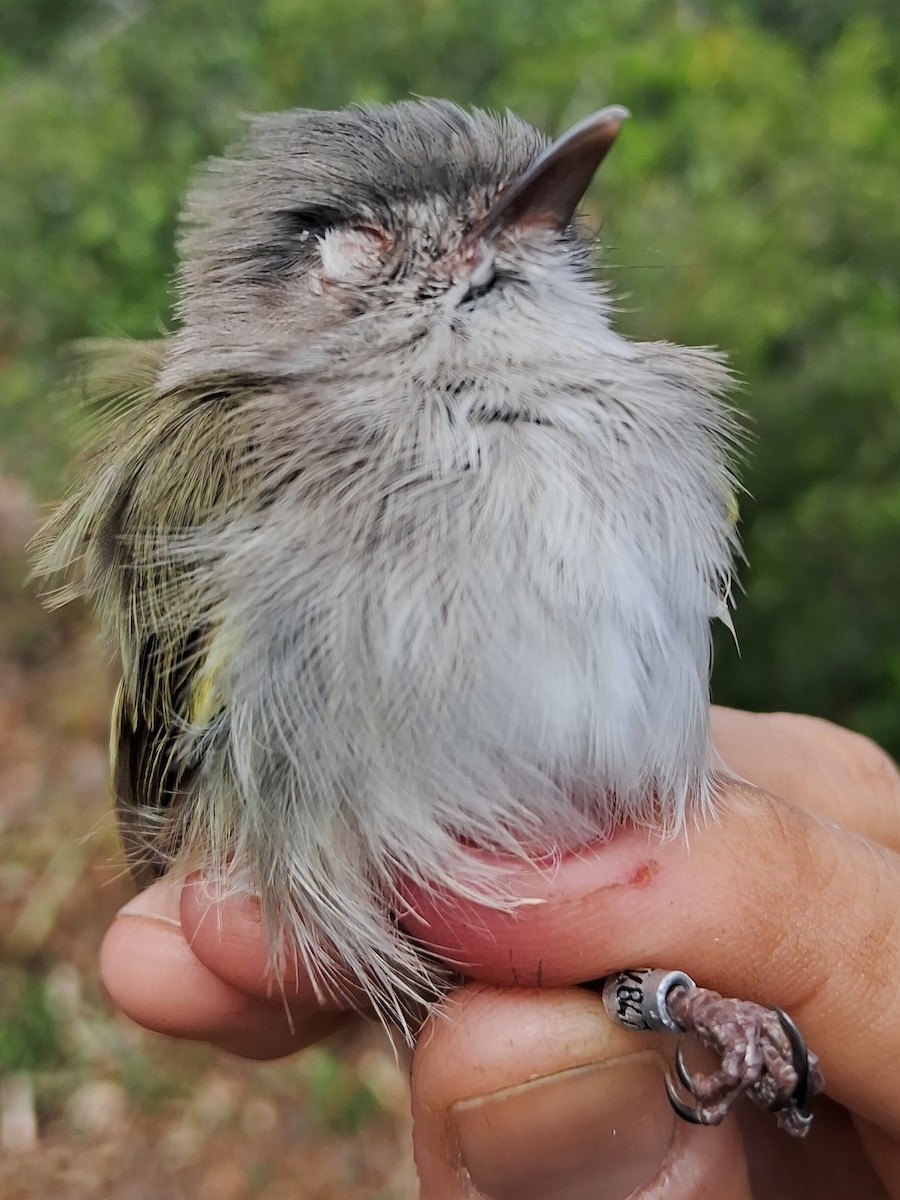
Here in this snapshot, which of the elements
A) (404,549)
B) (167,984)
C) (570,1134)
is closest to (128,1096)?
(167,984)

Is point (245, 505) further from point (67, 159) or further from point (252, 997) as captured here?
point (67, 159)

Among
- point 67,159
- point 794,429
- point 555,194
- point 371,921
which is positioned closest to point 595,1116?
point 371,921

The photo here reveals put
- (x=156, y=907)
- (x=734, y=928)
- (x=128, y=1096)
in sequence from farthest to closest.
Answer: (x=128, y=1096)
(x=156, y=907)
(x=734, y=928)

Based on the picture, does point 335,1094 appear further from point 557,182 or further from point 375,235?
point 557,182

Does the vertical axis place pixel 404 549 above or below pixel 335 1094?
above

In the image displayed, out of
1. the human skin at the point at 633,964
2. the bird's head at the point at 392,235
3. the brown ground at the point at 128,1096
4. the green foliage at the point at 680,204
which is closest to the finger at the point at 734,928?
the human skin at the point at 633,964

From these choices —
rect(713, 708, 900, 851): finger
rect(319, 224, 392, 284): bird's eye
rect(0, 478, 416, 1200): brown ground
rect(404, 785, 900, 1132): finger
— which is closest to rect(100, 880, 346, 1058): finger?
rect(404, 785, 900, 1132): finger

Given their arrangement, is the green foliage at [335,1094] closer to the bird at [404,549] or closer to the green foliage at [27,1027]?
the green foliage at [27,1027]
